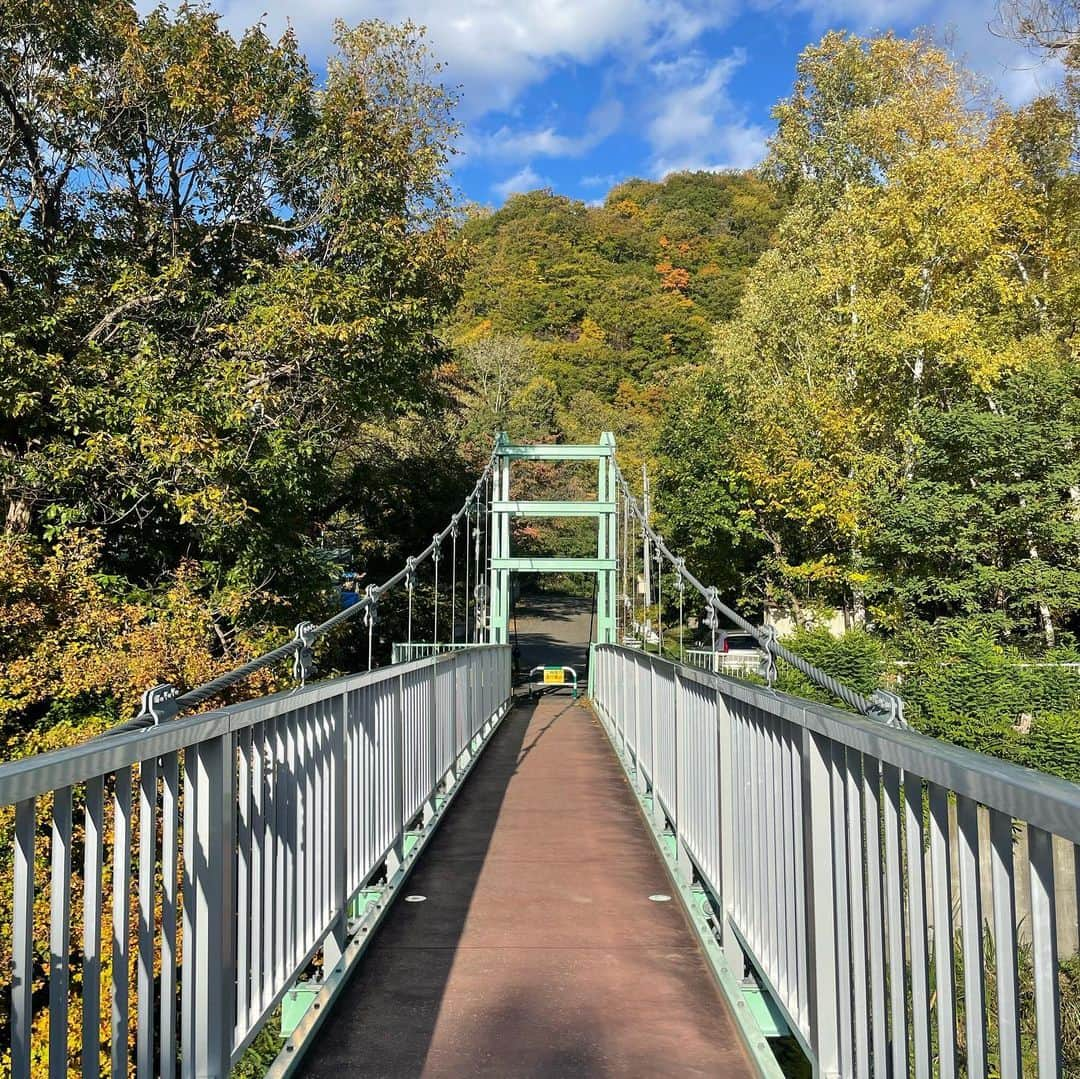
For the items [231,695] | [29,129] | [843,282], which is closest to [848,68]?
[843,282]

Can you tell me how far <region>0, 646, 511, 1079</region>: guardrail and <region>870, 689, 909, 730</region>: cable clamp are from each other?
3.66 feet

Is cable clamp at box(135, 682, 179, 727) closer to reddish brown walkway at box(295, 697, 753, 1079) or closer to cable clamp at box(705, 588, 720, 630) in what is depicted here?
reddish brown walkway at box(295, 697, 753, 1079)

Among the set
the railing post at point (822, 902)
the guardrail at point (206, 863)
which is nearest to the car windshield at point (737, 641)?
the guardrail at point (206, 863)

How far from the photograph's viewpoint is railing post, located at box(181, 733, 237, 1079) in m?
1.69

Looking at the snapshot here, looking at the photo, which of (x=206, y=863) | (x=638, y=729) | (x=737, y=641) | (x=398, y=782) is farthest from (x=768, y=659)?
(x=737, y=641)

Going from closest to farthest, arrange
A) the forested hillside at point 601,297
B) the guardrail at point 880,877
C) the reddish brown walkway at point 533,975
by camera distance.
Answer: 1. the guardrail at point 880,877
2. the reddish brown walkway at point 533,975
3. the forested hillside at point 601,297

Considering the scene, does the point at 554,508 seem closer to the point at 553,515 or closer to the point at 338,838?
the point at 553,515

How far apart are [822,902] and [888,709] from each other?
42 centimetres

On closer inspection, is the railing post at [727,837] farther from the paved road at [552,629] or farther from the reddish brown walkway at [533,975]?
the paved road at [552,629]

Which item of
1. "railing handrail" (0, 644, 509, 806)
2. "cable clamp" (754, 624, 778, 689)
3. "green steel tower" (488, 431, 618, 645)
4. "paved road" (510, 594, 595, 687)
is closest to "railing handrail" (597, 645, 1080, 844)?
"cable clamp" (754, 624, 778, 689)

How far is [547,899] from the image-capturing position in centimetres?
363

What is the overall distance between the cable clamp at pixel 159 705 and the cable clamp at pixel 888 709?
1.14m

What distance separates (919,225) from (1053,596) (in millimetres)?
6345

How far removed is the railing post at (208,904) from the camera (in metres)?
1.69
